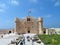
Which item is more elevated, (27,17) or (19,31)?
(27,17)

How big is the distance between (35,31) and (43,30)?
1.85 m

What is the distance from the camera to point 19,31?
3997 cm

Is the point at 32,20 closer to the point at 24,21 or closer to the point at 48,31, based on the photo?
the point at 24,21

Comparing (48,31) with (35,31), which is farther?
(35,31)

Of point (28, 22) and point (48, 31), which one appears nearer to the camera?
point (48, 31)

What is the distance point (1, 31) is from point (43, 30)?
9.61 m

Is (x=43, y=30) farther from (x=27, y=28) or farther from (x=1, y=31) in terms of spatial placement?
(x=1, y=31)

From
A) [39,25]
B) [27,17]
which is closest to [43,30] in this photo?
[39,25]

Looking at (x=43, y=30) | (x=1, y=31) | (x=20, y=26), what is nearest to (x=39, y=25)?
(x=43, y=30)

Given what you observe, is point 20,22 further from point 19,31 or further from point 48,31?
point 48,31

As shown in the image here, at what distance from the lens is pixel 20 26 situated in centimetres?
4016

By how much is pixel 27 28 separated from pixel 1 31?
6.16 meters

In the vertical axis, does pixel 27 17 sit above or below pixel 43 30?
above

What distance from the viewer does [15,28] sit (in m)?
39.9
